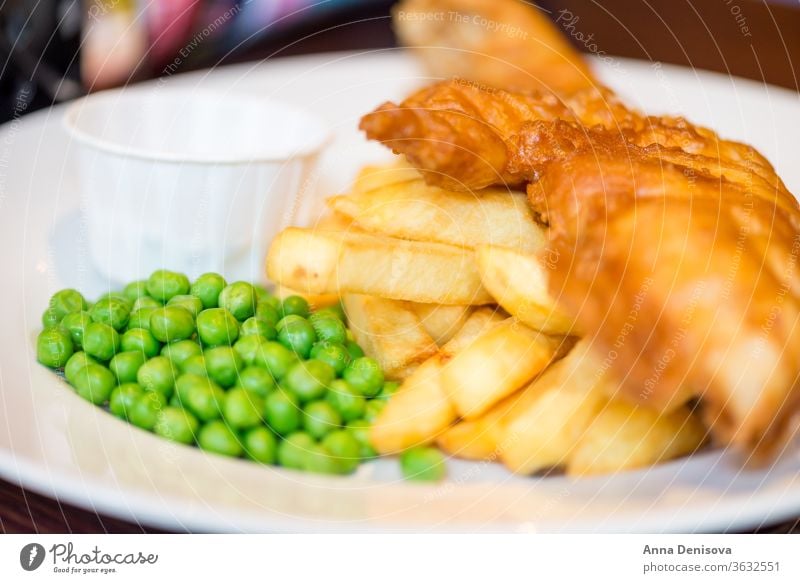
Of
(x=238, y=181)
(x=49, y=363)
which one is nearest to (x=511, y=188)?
(x=238, y=181)

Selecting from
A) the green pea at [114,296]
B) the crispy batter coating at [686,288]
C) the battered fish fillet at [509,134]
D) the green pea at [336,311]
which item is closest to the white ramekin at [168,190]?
the green pea at [114,296]

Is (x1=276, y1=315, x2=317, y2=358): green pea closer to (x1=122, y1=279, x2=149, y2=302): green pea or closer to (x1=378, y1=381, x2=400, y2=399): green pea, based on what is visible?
(x1=378, y1=381, x2=400, y2=399): green pea

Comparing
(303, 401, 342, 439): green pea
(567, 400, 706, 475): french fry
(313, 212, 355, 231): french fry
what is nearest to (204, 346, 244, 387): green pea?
(303, 401, 342, 439): green pea

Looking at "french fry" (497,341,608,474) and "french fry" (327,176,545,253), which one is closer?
"french fry" (497,341,608,474)

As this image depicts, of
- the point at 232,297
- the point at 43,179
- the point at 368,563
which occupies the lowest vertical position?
the point at 368,563

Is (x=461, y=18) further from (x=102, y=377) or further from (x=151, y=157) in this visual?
(x=102, y=377)

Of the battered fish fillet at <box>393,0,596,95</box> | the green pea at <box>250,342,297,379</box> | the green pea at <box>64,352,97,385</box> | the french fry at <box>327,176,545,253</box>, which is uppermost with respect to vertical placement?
the battered fish fillet at <box>393,0,596,95</box>

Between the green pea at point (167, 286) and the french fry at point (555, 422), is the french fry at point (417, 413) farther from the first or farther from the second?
the green pea at point (167, 286)
